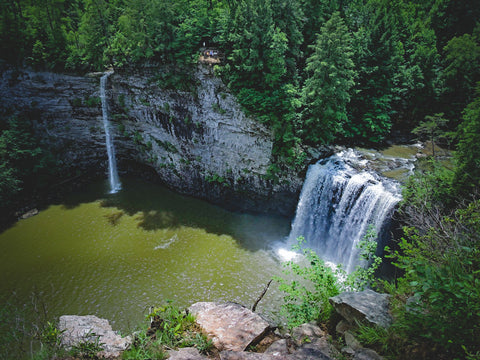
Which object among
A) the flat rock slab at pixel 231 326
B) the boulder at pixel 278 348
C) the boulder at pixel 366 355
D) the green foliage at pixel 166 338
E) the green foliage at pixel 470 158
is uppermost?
the green foliage at pixel 470 158

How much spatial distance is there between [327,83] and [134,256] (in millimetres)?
15090

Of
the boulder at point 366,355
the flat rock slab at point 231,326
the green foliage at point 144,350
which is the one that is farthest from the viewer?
the flat rock slab at point 231,326

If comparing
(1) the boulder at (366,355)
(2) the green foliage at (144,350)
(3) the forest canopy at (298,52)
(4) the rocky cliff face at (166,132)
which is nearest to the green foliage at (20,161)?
(4) the rocky cliff face at (166,132)

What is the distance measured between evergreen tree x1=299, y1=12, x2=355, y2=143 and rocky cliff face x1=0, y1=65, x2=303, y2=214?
2.99 m

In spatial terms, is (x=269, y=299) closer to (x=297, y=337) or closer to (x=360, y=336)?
(x=297, y=337)

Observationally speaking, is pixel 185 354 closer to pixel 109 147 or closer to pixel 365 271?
pixel 365 271

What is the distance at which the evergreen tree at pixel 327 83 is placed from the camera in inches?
563

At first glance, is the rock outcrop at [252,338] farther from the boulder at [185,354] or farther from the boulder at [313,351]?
the boulder at [185,354]

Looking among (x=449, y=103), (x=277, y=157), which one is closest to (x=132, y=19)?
(x=277, y=157)

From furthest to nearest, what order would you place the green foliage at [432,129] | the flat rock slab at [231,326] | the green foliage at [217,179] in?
the green foliage at [217,179] < the green foliage at [432,129] < the flat rock slab at [231,326]

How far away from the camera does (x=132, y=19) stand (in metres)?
18.9

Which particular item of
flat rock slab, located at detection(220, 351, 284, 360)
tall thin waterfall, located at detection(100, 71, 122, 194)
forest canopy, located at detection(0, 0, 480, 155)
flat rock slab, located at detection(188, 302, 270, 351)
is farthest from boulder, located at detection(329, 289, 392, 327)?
tall thin waterfall, located at detection(100, 71, 122, 194)

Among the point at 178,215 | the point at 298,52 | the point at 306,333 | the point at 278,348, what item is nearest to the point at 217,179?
the point at 178,215

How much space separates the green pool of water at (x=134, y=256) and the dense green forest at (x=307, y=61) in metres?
4.88
